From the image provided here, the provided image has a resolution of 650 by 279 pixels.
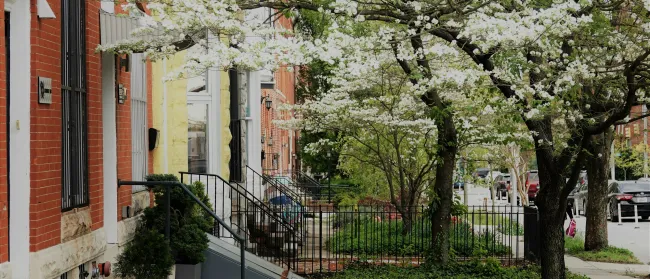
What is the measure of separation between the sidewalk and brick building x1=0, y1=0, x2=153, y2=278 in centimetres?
968

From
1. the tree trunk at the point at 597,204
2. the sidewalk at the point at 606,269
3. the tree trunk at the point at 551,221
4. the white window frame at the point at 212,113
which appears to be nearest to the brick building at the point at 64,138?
the tree trunk at the point at 551,221

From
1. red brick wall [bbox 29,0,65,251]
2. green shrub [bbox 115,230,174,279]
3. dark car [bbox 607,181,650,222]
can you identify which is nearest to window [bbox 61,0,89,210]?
red brick wall [bbox 29,0,65,251]

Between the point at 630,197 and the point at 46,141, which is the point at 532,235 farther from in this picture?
the point at 630,197

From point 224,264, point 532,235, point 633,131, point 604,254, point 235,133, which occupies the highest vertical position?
point 633,131

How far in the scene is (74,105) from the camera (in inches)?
344

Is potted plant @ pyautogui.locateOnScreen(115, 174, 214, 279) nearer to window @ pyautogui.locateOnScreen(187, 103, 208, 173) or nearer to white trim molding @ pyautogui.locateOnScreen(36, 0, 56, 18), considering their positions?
white trim molding @ pyautogui.locateOnScreen(36, 0, 56, 18)

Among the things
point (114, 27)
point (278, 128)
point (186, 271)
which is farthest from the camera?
point (278, 128)

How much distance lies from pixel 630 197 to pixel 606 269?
1390cm

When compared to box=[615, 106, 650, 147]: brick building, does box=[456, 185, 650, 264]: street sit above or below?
below

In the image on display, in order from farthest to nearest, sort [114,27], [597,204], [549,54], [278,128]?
[278,128], [597,204], [549,54], [114,27]

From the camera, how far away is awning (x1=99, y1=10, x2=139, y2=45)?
970 centimetres

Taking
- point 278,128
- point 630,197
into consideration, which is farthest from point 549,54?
point 278,128

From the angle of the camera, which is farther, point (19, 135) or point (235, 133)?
point (235, 133)

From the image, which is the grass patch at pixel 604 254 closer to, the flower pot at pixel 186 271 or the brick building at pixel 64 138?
the flower pot at pixel 186 271
